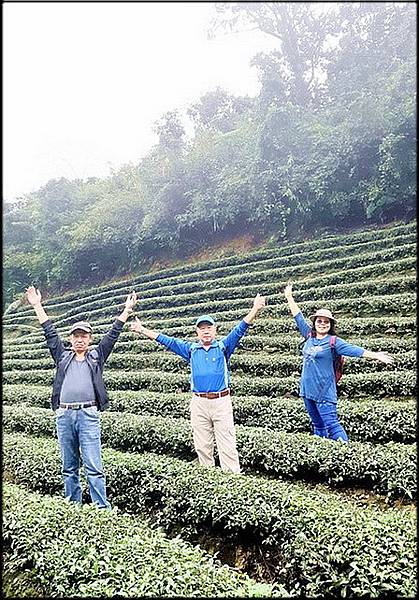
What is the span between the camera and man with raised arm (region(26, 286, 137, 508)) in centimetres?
482

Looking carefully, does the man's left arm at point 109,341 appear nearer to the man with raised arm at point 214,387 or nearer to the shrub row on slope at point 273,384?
the man with raised arm at point 214,387

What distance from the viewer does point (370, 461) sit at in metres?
5.09

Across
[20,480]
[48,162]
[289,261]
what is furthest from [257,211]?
[48,162]

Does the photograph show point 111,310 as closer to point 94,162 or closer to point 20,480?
point 20,480

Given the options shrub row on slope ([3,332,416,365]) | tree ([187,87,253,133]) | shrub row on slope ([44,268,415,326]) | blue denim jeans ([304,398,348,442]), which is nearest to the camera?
blue denim jeans ([304,398,348,442])

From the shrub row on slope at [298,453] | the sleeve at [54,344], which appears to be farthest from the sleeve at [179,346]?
the shrub row on slope at [298,453]

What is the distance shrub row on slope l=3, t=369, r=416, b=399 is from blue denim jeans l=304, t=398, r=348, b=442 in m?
2.28

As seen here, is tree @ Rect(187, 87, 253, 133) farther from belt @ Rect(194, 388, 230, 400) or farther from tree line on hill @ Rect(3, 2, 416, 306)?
belt @ Rect(194, 388, 230, 400)

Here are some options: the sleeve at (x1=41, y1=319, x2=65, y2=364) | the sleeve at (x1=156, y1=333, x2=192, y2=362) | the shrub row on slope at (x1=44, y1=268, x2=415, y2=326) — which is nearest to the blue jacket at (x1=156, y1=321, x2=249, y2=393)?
the sleeve at (x1=156, y1=333, x2=192, y2=362)

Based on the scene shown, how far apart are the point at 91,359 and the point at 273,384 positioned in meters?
4.42

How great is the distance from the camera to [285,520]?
3.99 m

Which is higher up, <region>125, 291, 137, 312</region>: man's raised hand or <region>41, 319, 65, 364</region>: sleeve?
<region>125, 291, 137, 312</region>: man's raised hand

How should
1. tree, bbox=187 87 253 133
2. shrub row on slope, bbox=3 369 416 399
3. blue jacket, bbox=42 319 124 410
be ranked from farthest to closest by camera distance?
tree, bbox=187 87 253 133
shrub row on slope, bbox=3 369 416 399
blue jacket, bbox=42 319 124 410

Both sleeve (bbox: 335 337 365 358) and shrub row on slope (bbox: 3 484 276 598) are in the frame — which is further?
sleeve (bbox: 335 337 365 358)
